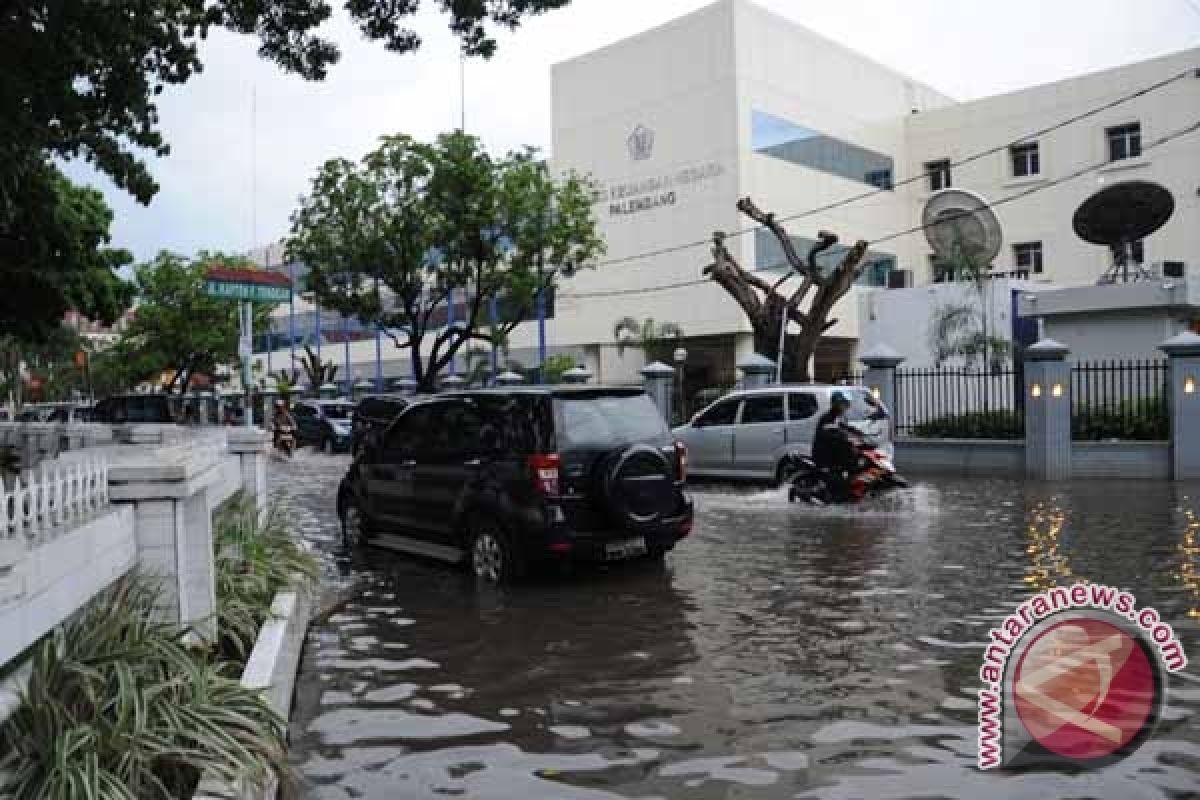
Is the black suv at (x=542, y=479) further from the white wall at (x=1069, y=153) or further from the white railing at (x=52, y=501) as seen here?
the white wall at (x=1069, y=153)

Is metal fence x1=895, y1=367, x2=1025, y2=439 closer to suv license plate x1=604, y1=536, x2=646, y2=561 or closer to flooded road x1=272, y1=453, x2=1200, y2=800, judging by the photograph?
flooded road x1=272, y1=453, x2=1200, y2=800

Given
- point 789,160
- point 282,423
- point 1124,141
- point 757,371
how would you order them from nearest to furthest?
point 757,371 → point 282,423 → point 789,160 → point 1124,141

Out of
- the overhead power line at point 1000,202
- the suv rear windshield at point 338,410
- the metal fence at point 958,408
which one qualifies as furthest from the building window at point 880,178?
the metal fence at point 958,408

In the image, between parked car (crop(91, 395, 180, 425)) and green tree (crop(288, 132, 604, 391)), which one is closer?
green tree (crop(288, 132, 604, 391))

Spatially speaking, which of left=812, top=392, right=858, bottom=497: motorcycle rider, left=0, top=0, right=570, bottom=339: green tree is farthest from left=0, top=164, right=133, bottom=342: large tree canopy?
left=812, top=392, right=858, bottom=497: motorcycle rider

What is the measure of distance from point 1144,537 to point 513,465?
6.80 meters

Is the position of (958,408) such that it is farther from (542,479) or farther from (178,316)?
(178,316)

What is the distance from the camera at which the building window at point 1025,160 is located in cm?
4641

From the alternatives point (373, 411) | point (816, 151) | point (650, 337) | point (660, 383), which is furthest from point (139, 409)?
point (816, 151)

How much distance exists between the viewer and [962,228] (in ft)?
85.8

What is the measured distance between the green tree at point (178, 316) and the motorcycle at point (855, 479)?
1460 inches

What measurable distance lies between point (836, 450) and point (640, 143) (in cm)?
3371

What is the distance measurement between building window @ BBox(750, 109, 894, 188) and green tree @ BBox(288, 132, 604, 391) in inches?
668

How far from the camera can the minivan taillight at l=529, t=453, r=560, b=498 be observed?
812 cm
